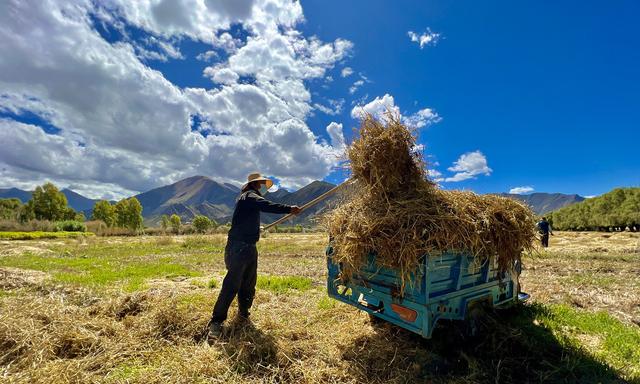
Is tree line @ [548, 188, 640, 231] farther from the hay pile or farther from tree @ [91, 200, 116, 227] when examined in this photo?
tree @ [91, 200, 116, 227]

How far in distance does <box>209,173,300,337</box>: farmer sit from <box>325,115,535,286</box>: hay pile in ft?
4.62

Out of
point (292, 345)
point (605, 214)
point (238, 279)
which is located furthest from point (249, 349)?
point (605, 214)

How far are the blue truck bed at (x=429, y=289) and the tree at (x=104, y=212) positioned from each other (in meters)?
101

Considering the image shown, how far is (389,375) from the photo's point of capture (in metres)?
4.58

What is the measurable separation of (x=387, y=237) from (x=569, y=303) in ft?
22.3

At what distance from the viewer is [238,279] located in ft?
19.9

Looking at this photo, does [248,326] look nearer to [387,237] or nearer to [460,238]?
[387,237]

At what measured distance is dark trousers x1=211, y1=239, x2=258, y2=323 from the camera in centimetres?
592

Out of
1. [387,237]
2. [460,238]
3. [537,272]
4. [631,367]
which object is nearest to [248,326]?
[387,237]

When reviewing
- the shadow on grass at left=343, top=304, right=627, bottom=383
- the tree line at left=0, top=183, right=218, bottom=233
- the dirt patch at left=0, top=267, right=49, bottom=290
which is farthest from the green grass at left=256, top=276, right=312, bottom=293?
the tree line at left=0, top=183, right=218, bottom=233

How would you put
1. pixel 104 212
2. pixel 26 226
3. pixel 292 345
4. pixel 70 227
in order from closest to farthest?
pixel 292 345 < pixel 26 226 < pixel 70 227 < pixel 104 212

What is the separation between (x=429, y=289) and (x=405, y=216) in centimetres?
107

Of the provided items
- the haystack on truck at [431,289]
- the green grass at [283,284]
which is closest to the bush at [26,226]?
the green grass at [283,284]

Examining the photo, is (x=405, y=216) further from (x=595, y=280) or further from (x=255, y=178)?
(x=595, y=280)
